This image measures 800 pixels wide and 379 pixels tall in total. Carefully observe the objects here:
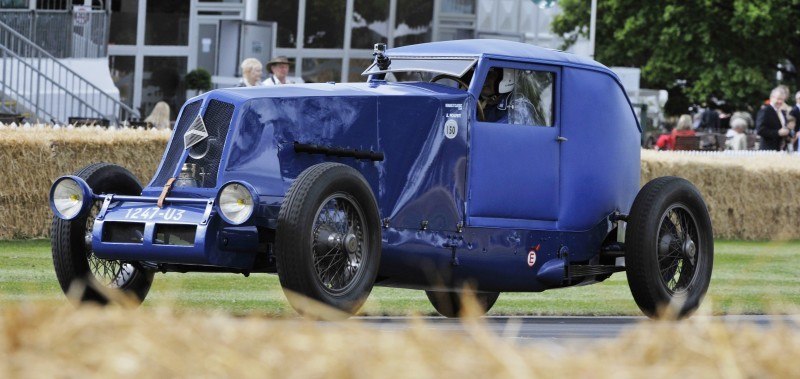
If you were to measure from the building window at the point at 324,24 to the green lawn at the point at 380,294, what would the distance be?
22.2m

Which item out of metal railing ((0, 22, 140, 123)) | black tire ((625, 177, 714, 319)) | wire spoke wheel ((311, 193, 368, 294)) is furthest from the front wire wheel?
metal railing ((0, 22, 140, 123))

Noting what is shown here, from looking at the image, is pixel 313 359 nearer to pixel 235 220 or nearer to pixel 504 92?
pixel 235 220

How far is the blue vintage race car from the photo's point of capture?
7.88 meters

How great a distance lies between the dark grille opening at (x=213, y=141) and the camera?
834 centimetres

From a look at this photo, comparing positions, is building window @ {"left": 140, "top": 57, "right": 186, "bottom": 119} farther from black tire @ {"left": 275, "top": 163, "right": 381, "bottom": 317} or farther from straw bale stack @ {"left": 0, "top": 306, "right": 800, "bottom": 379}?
straw bale stack @ {"left": 0, "top": 306, "right": 800, "bottom": 379}

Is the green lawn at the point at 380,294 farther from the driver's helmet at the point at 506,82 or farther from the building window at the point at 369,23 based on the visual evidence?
the building window at the point at 369,23

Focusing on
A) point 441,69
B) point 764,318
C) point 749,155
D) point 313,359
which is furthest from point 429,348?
point 749,155

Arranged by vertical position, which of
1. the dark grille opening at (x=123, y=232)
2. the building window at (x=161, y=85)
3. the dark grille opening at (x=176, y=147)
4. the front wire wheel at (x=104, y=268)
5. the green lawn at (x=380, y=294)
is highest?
the building window at (x=161, y=85)

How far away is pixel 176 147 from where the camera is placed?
875cm

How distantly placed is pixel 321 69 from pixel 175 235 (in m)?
30.5

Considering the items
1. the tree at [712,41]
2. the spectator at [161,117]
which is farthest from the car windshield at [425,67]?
the tree at [712,41]

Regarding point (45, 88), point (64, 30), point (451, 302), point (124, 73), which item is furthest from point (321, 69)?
point (451, 302)

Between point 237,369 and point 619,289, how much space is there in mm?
11200

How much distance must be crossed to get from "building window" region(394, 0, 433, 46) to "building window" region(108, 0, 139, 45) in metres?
8.12
